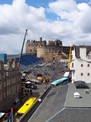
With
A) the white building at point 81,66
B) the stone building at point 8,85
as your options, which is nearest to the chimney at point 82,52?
the white building at point 81,66

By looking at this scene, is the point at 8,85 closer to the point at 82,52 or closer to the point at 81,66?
the point at 81,66

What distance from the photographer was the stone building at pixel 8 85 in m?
60.9

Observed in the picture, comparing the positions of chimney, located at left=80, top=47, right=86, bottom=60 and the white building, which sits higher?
chimney, located at left=80, top=47, right=86, bottom=60

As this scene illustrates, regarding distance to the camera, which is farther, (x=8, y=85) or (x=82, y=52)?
(x=82, y=52)

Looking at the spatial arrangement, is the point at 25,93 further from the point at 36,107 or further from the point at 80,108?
the point at 80,108

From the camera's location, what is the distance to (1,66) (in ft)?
202

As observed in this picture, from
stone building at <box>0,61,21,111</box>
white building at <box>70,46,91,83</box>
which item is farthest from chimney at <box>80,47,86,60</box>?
stone building at <box>0,61,21,111</box>

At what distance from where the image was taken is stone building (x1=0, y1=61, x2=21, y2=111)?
60.9m

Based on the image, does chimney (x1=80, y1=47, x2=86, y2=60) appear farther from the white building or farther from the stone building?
the stone building

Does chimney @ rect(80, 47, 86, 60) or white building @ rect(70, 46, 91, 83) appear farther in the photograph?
chimney @ rect(80, 47, 86, 60)

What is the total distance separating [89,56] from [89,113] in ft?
190

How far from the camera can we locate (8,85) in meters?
65.2

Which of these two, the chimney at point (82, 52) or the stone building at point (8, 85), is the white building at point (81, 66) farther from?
the stone building at point (8, 85)

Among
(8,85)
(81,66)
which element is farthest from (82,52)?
(8,85)
